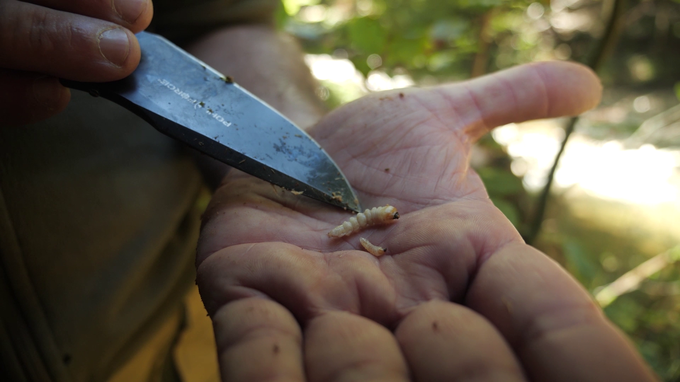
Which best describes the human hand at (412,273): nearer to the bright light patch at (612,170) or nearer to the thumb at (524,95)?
the thumb at (524,95)

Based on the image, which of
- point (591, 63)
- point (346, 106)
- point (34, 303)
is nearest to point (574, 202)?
point (591, 63)

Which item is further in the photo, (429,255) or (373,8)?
(373,8)

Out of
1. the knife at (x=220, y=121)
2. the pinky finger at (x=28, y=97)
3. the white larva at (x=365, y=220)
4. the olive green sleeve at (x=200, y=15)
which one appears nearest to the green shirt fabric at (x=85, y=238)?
the pinky finger at (x=28, y=97)

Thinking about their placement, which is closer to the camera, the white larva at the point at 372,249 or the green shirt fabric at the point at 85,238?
the white larva at the point at 372,249

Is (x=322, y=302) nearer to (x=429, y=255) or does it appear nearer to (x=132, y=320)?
(x=429, y=255)

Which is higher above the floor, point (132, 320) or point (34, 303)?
point (34, 303)
